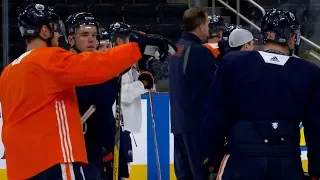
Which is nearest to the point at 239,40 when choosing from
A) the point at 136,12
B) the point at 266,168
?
the point at 266,168

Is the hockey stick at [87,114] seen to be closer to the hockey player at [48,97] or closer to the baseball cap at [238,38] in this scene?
the hockey player at [48,97]

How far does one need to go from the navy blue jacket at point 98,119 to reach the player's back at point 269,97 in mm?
723

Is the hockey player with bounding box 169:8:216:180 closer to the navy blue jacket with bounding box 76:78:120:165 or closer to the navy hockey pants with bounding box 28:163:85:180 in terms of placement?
the navy blue jacket with bounding box 76:78:120:165

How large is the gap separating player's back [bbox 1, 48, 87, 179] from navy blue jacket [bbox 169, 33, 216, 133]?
5.23 feet

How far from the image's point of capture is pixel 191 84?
441cm

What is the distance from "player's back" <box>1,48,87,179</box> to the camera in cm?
282

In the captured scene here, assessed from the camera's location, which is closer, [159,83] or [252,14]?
[159,83]

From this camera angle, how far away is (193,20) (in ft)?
15.0

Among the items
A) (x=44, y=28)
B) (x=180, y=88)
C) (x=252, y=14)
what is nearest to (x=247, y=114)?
(x=44, y=28)

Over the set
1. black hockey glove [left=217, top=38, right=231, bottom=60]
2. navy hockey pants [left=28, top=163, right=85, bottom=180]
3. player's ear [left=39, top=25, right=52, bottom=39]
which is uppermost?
player's ear [left=39, top=25, right=52, bottom=39]

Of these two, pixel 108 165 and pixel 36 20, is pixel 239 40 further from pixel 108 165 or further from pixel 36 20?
pixel 36 20

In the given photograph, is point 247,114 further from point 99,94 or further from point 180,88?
point 180,88

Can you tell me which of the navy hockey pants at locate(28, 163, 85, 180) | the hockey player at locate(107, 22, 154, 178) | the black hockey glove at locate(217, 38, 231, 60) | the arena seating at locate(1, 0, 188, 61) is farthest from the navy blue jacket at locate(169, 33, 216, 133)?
the arena seating at locate(1, 0, 188, 61)

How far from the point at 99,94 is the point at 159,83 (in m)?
3.09
